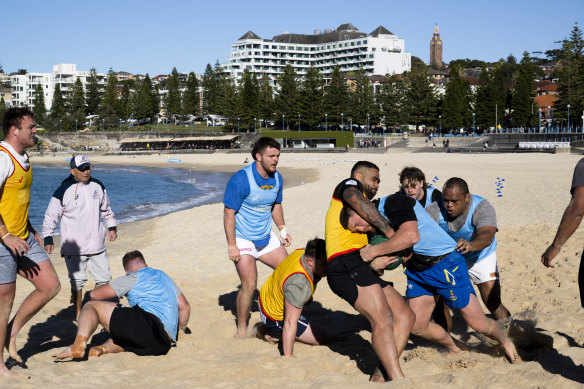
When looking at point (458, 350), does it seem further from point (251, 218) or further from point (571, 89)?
point (571, 89)

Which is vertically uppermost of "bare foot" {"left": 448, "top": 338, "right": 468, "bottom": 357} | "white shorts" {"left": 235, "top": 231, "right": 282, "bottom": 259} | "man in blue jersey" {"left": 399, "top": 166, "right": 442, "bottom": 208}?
"man in blue jersey" {"left": 399, "top": 166, "right": 442, "bottom": 208}

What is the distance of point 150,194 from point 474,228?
84.3 ft

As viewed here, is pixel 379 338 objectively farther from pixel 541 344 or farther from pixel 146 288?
pixel 146 288

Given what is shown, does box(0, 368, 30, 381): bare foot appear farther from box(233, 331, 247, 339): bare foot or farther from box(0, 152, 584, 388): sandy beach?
box(233, 331, 247, 339): bare foot

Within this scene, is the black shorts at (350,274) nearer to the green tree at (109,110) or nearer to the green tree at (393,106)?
the green tree at (393,106)

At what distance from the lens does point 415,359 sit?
4547 mm

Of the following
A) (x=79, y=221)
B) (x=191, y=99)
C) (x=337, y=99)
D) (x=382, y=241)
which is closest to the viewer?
(x=382, y=241)

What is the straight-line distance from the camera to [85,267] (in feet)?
19.6

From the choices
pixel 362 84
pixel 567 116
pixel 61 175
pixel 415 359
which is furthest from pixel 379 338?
pixel 362 84

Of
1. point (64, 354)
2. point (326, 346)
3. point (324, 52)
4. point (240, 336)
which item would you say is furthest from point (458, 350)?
point (324, 52)

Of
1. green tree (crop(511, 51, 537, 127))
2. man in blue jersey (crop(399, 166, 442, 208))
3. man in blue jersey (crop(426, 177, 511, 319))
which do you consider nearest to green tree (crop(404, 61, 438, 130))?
green tree (crop(511, 51, 537, 127))

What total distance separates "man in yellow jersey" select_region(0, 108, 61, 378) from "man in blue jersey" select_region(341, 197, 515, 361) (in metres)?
2.48

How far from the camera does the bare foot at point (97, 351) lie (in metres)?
4.63

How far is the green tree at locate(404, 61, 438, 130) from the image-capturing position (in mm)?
82188
